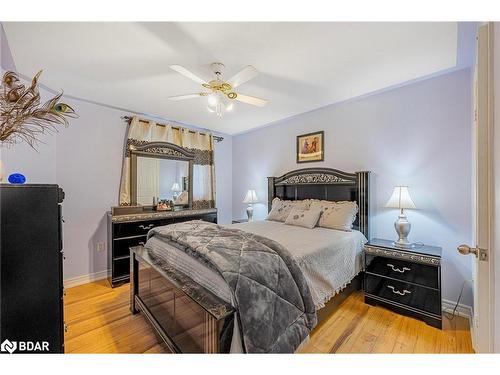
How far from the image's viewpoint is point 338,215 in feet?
8.67

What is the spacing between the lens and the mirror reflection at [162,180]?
3.39m

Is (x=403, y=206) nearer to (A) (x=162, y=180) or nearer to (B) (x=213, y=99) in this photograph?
(B) (x=213, y=99)

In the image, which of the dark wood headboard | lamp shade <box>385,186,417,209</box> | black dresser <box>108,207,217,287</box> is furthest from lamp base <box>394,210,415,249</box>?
black dresser <box>108,207,217,287</box>

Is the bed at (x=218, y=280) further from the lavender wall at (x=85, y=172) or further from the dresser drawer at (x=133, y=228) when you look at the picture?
the lavender wall at (x=85, y=172)

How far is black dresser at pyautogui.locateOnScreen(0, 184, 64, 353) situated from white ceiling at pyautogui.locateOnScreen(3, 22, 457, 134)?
4.25 feet

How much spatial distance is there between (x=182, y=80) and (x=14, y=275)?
6.80 feet

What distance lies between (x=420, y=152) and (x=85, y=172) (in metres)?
4.17

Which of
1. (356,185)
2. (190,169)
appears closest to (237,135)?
(190,169)

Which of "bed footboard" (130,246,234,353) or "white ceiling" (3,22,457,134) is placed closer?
"bed footboard" (130,246,234,353)

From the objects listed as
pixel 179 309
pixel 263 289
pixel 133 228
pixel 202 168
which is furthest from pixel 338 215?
pixel 133 228

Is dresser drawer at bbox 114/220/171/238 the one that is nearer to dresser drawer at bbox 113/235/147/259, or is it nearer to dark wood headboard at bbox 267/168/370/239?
dresser drawer at bbox 113/235/147/259

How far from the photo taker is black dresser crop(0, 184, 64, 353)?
1041 mm

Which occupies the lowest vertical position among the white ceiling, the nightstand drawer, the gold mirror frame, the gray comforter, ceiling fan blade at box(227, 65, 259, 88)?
the nightstand drawer

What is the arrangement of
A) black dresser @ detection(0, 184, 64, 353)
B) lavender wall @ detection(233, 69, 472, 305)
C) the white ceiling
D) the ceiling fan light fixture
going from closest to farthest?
black dresser @ detection(0, 184, 64, 353) → the white ceiling → the ceiling fan light fixture → lavender wall @ detection(233, 69, 472, 305)
